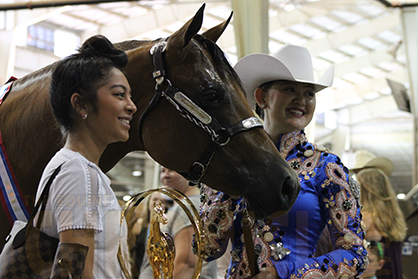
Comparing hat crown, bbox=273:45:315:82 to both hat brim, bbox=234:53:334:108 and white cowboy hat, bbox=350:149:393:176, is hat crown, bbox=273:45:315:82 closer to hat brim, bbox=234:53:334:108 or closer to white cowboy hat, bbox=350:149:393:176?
hat brim, bbox=234:53:334:108

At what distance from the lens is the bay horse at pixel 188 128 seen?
1404mm

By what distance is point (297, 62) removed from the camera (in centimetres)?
184

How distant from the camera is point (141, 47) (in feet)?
5.48

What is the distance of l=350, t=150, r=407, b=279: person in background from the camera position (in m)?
2.50

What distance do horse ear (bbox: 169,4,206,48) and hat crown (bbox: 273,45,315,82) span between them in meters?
0.42

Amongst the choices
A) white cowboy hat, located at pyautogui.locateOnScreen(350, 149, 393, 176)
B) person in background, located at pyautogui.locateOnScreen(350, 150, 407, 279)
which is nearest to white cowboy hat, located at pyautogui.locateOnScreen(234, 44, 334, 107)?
person in background, located at pyautogui.locateOnScreen(350, 150, 407, 279)

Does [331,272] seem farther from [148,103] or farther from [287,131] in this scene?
[148,103]

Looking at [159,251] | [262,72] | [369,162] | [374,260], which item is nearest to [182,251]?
[159,251]

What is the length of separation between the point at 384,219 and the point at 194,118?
5.47 feet

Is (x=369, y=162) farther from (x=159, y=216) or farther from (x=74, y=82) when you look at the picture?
(x=74, y=82)

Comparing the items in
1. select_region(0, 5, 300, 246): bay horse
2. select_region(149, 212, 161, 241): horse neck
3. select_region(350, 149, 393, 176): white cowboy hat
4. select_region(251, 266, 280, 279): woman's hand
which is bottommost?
select_region(350, 149, 393, 176): white cowboy hat

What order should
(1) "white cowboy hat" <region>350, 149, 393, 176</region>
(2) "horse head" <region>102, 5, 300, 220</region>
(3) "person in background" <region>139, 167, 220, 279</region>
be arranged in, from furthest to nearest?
(1) "white cowboy hat" <region>350, 149, 393, 176</region>
(3) "person in background" <region>139, 167, 220, 279</region>
(2) "horse head" <region>102, 5, 300, 220</region>

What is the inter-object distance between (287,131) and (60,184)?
2.97 ft

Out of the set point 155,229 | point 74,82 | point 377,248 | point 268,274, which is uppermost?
point 74,82
